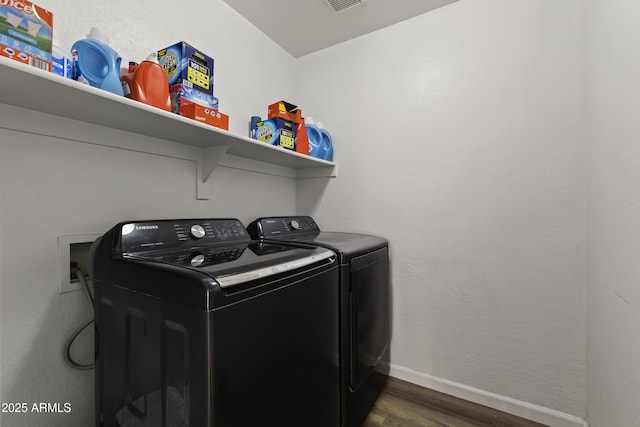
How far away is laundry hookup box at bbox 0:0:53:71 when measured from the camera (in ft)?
2.25

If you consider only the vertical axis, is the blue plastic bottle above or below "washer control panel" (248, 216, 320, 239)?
above

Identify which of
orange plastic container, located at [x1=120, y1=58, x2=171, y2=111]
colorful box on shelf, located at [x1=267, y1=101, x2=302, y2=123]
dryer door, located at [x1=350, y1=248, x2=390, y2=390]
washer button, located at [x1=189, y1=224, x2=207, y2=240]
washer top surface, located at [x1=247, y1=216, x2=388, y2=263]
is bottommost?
dryer door, located at [x1=350, y1=248, x2=390, y2=390]

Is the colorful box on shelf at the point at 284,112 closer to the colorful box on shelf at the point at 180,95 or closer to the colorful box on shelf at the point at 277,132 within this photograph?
the colorful box on shelf at the point at 277,132

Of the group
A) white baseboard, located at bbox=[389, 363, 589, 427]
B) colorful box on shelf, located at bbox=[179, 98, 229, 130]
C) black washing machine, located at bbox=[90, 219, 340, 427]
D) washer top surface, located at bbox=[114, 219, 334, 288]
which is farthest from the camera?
white baseboard, located at bbox=[389, 363, 589, 427]

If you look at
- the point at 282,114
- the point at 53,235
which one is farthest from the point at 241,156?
the point at 53,235

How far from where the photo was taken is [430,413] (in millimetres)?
1507

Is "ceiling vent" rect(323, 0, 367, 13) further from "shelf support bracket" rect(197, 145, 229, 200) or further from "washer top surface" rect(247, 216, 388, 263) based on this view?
"washer top surface" rect(247, 216, 388, 263)

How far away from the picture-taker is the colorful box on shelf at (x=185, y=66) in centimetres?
117

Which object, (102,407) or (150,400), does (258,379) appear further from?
(102,407)

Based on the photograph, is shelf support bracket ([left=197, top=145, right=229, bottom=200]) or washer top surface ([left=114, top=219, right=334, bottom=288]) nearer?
washer top surface ([left=114, top=219, right=334, bottom=288])

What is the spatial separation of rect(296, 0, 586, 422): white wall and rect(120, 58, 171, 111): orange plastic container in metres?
1.32

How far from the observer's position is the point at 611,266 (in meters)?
1.06

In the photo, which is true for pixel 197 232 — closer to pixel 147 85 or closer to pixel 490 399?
pixel 147 85

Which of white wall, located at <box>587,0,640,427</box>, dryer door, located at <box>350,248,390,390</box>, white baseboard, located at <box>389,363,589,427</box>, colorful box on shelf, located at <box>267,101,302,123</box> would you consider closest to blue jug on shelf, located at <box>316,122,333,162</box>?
colorful box on shelf, located at <box>267,101,302,123</box>
